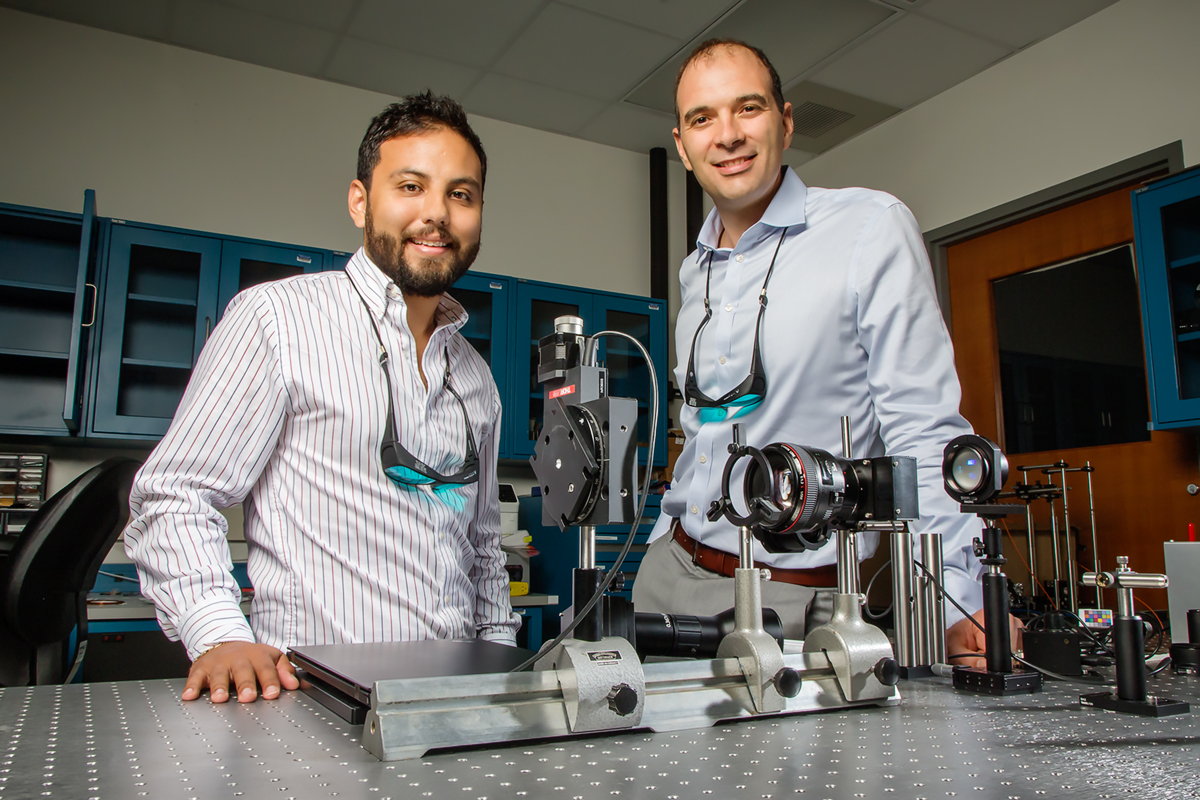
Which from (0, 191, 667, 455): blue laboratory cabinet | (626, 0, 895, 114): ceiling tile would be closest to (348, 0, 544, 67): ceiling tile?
(626, 0, 895, 114): ceiling tile

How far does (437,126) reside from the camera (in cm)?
126

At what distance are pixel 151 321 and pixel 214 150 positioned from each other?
3.00 ft

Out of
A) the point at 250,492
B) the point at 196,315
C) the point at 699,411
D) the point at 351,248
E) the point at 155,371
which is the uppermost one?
the point at 351,248

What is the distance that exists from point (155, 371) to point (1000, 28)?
376 cm

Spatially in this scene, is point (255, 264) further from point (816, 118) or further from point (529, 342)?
point (816, 118)

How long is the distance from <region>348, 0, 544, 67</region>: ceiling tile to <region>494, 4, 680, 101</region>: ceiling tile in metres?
0.08

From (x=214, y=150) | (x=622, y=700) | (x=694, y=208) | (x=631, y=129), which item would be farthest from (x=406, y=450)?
(x=694, y=208)

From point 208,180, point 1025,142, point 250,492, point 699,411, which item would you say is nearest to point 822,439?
point 699,411

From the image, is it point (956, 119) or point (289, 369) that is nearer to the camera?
point (289, 369)

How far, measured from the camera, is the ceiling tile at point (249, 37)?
3402mm

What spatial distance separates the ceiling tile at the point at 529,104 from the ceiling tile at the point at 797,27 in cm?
50

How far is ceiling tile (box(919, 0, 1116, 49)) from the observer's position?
3291mm

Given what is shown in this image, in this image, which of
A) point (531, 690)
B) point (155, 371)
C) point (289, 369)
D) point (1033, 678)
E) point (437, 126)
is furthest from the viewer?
point (155, 371)

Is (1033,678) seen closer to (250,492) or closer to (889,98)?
(250,492)
